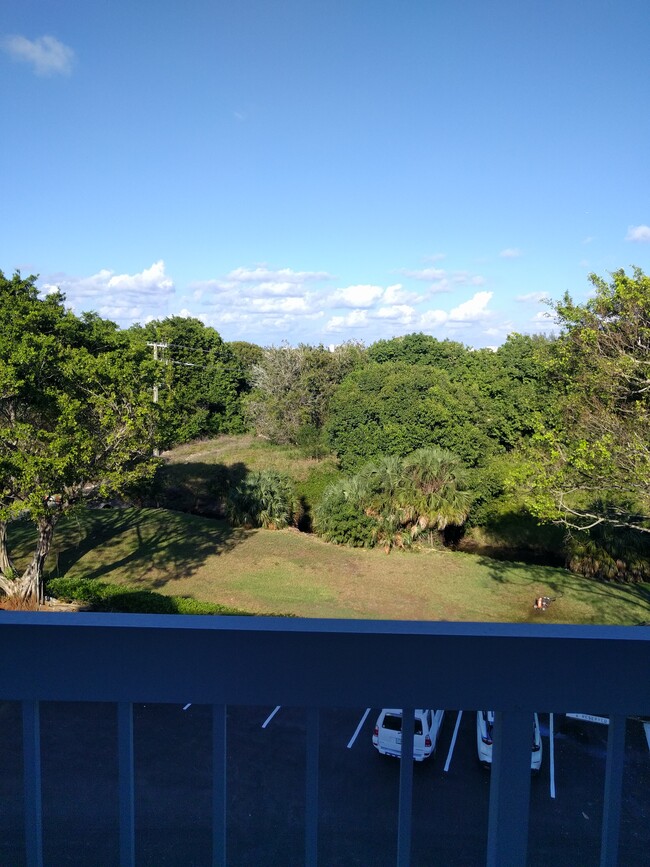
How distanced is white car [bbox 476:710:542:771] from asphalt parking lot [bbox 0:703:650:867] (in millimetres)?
20

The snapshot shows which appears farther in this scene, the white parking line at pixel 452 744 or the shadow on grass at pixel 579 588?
the shadow on grass at pixel 579 588

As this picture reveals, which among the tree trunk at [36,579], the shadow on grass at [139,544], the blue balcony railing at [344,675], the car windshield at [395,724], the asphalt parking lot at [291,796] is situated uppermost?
the blue balcony railing at [344,675]

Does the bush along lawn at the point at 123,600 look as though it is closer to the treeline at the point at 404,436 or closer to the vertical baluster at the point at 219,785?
the treeline at the point at 404,436

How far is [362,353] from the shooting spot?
37.4 m

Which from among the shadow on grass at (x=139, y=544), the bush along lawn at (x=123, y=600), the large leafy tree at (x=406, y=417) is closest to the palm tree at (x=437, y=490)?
the large leafy tree at (x=406, y=417)

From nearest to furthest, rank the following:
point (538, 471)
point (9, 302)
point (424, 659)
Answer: point (424, 659)
point (538, 471)
point (9, 302)

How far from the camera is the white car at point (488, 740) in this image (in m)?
1.26

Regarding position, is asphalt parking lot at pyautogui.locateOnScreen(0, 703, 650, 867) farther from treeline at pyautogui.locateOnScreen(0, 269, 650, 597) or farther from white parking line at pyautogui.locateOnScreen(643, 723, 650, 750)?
treeline at pyautogui.locateOnScreen(0, 269, 650, 597)

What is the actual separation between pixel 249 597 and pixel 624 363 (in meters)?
8.89

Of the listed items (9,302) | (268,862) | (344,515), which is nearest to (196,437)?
(344,515)

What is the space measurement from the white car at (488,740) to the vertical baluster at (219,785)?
0.51m

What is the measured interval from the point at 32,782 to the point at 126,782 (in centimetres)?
19

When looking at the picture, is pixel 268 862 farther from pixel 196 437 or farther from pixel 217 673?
pixel 196 437

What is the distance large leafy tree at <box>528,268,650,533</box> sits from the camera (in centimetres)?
1094
